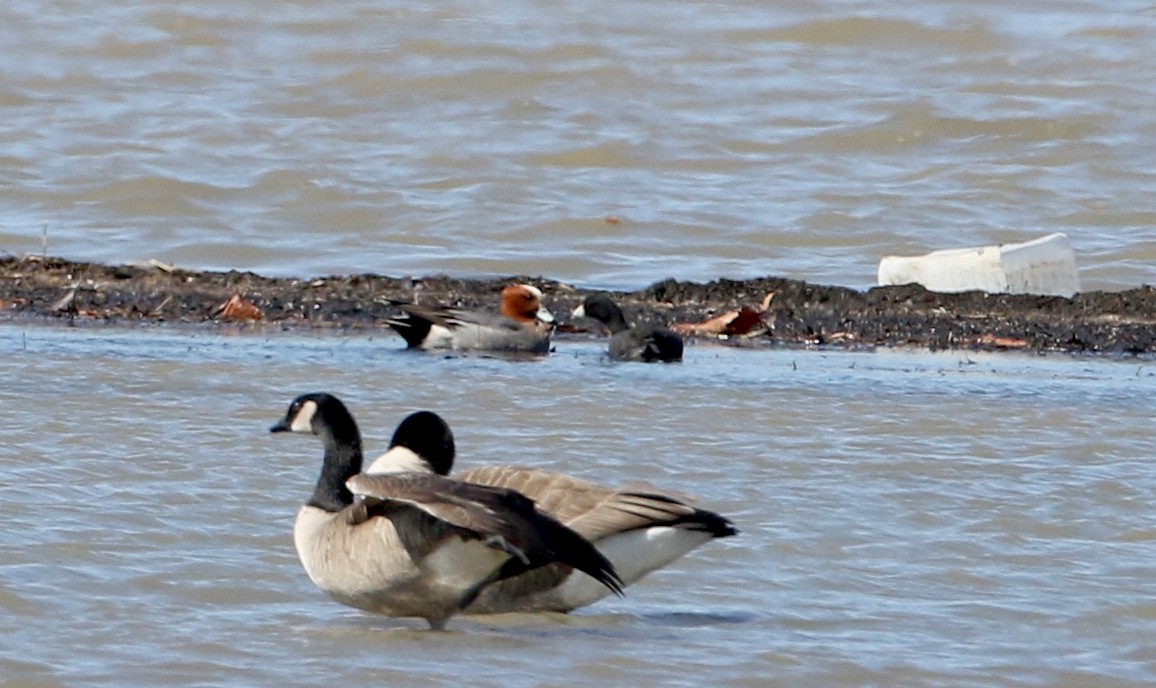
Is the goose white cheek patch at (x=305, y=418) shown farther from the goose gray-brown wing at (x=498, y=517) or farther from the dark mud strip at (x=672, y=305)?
the dark mud strip at (x=672, y=305)

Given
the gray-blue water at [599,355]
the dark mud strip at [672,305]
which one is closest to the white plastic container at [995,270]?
the dark mud strip at [672,305]

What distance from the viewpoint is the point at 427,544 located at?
18.0 feet

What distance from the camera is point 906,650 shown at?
5340mm

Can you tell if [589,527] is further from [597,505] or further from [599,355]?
[599,355]

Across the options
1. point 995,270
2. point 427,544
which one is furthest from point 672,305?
point 427,544

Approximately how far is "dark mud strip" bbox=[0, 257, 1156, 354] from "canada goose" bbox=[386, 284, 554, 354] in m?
0.68

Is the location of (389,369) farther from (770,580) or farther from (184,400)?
(770,580)

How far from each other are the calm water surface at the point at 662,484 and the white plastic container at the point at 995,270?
341 cm

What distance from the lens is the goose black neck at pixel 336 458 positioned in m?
5.89

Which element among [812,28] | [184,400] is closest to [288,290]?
[184,400]

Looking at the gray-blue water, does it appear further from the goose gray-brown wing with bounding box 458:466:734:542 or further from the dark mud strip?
the dark mud strip

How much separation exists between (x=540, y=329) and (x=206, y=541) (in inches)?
228

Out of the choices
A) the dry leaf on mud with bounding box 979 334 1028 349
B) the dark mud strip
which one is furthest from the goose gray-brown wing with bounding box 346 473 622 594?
the dry leaf on mud with bounding box 979 334 1028 349

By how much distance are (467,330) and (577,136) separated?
8446mm
